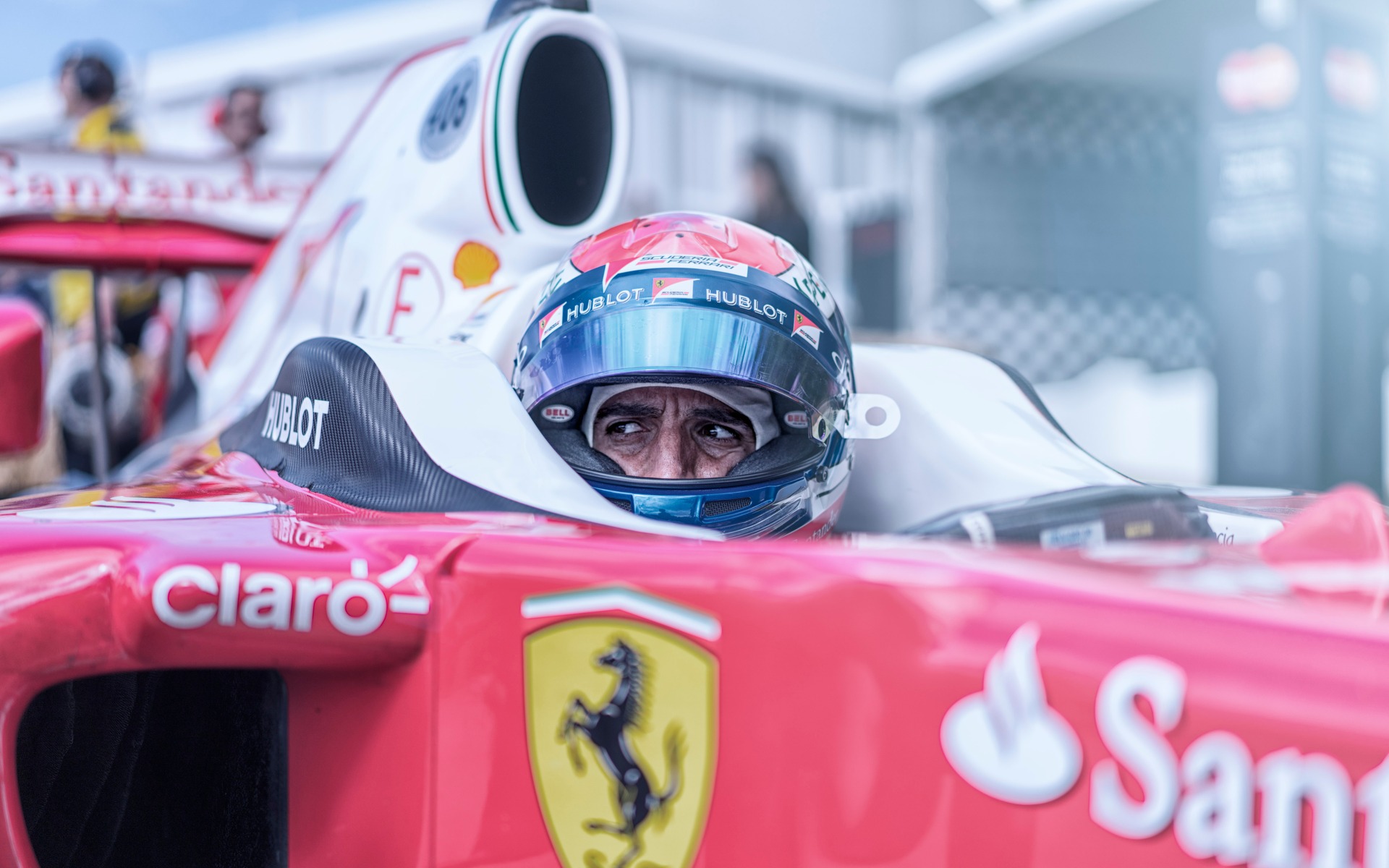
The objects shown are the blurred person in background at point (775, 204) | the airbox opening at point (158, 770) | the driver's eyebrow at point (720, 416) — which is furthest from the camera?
the blurred person in background at point (775, 204)

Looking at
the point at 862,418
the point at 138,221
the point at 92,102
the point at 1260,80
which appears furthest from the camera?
the point at 1260,80

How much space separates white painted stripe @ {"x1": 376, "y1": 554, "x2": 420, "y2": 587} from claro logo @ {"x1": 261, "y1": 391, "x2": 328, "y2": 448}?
45 cm

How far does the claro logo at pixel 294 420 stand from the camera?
131 cm

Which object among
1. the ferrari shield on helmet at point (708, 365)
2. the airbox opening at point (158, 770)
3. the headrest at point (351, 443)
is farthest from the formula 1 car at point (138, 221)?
the airbox opening at point (158, 770)

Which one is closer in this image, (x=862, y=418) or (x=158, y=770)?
(x=158, y=770)

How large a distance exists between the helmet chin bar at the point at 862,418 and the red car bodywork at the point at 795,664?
1.51 feet

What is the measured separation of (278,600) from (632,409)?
582mm

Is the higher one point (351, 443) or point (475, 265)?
point (475, 265)

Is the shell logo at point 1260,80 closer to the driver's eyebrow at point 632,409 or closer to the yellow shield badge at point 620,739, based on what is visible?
the driver's eyebrow at point 632,409

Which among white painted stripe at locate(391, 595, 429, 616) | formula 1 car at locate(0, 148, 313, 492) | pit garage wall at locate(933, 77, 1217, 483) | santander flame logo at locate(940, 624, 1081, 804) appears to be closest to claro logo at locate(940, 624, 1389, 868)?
santander flame logo at locate(940, 624, 1081, 804)

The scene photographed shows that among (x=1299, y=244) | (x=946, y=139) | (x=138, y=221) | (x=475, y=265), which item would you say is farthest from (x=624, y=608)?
(x=946, y=139)

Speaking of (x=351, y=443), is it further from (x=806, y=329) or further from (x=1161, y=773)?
(x=1161, y=773)

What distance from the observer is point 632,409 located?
4.55ft

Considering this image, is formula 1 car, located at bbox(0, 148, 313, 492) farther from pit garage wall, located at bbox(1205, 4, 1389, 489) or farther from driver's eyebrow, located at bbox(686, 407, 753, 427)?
pit garage wall, located at bbox(1205, 4, 1389, 489)
